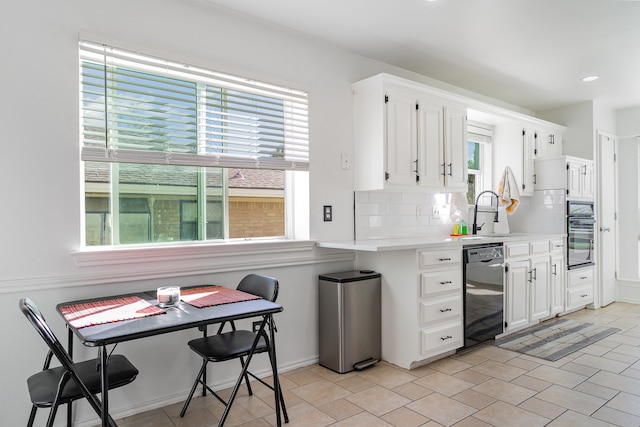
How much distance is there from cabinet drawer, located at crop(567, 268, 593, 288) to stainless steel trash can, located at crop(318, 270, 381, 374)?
2880mm

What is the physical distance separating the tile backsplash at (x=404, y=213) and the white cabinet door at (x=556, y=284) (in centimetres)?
111

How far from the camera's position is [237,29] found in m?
2.90

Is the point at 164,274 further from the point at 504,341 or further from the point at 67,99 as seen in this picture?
the point at 504,341

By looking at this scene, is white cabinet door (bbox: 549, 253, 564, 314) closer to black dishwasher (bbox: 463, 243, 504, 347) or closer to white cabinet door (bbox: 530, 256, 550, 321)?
white cabinet door (bbox: 530, 256, 550, 321)

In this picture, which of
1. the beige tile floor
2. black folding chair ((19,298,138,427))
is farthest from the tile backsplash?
black folding chair ((19,298,138,427))

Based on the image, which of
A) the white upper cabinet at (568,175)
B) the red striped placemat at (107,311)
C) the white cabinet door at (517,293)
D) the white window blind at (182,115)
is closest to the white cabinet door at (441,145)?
the white cabinet door at (517,293)

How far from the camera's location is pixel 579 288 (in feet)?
16.3

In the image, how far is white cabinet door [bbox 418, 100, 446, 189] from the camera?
362cm

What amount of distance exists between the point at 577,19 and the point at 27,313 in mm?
3808

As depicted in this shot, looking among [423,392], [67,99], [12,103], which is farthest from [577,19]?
[12,103]

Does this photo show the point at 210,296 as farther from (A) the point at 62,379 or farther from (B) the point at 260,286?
(A) the point at 62,379

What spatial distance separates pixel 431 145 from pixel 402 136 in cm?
39

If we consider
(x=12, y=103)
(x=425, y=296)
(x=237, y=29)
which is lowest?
(x=425, y=296)

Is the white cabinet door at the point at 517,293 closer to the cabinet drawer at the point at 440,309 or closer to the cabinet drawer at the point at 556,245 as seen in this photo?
the cabinet drawer at the point at 556,245
